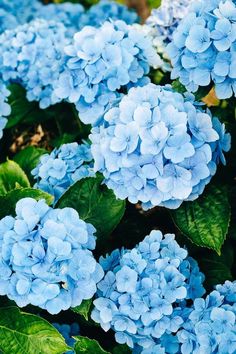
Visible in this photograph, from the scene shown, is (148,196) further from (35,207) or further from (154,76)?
(154,76)

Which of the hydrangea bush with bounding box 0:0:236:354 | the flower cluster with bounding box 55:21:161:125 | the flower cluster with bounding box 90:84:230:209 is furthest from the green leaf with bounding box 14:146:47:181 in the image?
the flower cluster with bounding box 90:84:230:209

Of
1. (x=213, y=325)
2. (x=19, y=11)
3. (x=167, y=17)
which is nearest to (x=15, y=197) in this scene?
(x=213, y=325)

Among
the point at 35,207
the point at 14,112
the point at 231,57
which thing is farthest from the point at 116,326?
the point at 14,112

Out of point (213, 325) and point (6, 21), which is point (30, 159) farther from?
point (213, 325)

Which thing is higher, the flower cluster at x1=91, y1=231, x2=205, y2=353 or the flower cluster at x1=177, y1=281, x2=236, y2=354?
the flower cluster at x1=91, y1=231, x2=205, y2=353

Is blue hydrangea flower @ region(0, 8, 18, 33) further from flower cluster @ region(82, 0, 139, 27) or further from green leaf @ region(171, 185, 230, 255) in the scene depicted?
green leaf @ region(171, 185, 230, 255)

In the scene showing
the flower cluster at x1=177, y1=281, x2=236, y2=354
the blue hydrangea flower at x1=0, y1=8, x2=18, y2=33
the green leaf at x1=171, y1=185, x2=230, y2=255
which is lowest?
the flower cluster at x1=177, y1=281, x2=236, y2=354
